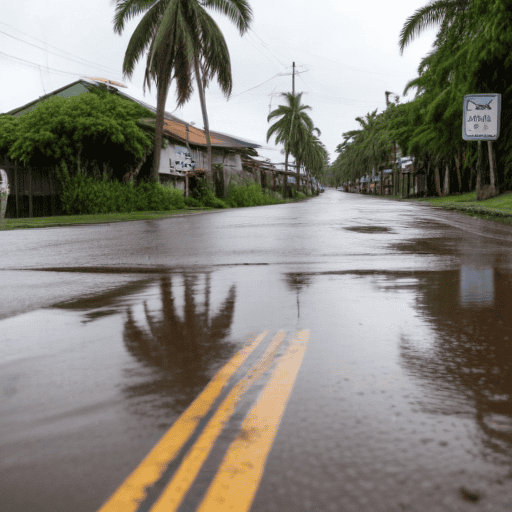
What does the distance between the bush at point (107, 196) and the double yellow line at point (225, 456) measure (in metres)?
23.5

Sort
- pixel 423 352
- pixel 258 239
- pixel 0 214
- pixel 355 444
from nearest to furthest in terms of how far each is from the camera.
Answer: pixel 355 444 < pixel 423 352 < pixel 258 239 < pixel 0 214

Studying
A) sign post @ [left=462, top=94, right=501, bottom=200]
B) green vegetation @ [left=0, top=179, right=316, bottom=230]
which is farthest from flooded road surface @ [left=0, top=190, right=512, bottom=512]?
sign post @ [left=462, top=94, right=501, bottom=200]

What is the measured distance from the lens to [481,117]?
920 inches

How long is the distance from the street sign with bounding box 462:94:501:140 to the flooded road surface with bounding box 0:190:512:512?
18.3 metres

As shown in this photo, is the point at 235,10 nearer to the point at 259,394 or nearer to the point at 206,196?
the point at 206,196

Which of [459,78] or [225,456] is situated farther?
[459,78]

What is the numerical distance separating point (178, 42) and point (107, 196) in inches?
329

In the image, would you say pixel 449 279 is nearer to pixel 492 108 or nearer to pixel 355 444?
pixel 355 444

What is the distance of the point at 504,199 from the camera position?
24.0 metres

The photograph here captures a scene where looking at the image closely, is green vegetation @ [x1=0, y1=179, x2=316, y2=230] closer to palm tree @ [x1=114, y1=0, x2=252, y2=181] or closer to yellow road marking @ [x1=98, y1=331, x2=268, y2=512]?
palm tree @ [x1=114, y1=0, x2=252, y2=181]

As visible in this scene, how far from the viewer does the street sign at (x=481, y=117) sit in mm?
23359

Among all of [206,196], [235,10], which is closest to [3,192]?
[206,196]

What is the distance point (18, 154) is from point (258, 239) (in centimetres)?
1605

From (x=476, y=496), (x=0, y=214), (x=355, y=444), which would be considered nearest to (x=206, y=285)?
(x=355, y=444)
